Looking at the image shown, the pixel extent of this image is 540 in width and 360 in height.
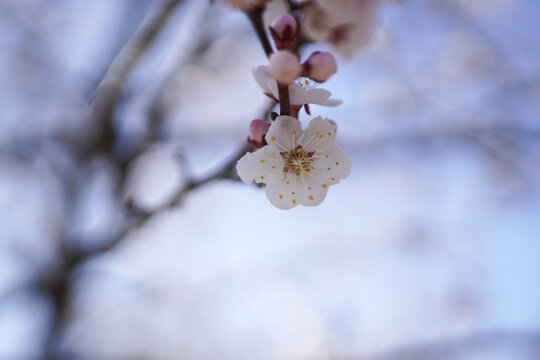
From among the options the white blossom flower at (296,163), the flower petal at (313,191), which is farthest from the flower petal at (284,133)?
the flower petal at (313,191)

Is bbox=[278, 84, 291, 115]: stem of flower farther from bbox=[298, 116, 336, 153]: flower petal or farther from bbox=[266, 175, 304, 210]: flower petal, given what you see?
bbox=[266, 175, 304, 210]: flower petal

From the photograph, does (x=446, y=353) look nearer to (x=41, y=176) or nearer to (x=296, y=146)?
(x=296, y=146)

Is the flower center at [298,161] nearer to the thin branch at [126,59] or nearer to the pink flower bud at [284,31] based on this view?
the pink flower bud at [284,31]

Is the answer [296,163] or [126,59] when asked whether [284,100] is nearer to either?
[296,163]

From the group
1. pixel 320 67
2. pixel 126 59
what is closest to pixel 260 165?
pixel 320 67

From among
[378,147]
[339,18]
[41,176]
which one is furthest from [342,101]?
[41,176]
